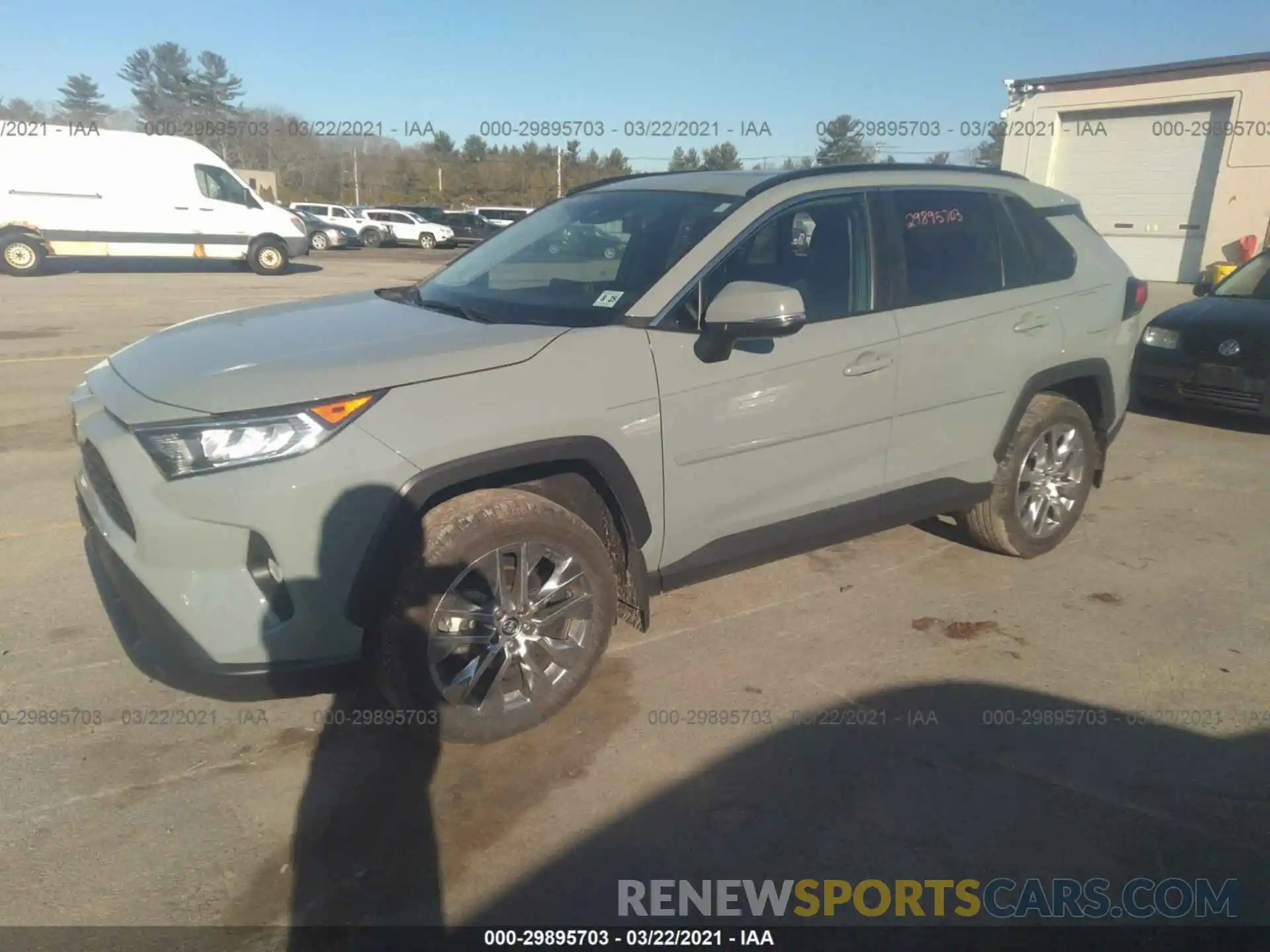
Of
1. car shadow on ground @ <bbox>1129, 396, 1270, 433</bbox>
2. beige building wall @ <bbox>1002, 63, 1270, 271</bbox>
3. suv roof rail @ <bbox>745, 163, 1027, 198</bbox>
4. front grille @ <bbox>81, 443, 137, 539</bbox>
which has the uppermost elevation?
beige building wall @ <bbox>1002, 63, 1270, 271</bbox>

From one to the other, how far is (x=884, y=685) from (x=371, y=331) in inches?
91.8

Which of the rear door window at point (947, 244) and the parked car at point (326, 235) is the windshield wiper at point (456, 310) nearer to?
Result: the rear door window at point (947, 244)

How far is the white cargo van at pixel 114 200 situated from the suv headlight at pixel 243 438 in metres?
19.2

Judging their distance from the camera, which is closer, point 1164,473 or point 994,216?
point 994,216

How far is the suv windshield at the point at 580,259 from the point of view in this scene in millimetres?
3398

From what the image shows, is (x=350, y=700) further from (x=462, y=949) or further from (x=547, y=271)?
(x=547, y=271)

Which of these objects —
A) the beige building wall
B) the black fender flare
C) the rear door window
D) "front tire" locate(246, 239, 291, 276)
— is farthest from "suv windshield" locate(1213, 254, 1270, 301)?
"front tire" locate(246, 239, 291, 276)

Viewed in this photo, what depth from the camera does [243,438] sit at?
8.62 ft

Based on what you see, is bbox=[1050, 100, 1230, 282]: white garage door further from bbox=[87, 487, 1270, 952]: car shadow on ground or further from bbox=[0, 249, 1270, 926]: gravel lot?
bbox=[87, 487, 1270, 952]: car shadow on ground

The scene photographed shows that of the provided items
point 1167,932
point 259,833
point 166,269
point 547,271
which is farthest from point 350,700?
point 166,269

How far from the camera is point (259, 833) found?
2670 mm

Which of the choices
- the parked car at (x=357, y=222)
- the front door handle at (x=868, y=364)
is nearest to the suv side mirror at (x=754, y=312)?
the front door handle at (x=868, y=364)

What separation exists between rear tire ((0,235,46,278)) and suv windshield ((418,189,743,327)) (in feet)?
60.4

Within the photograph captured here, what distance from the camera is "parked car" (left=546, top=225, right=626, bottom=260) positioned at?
3.84 m
